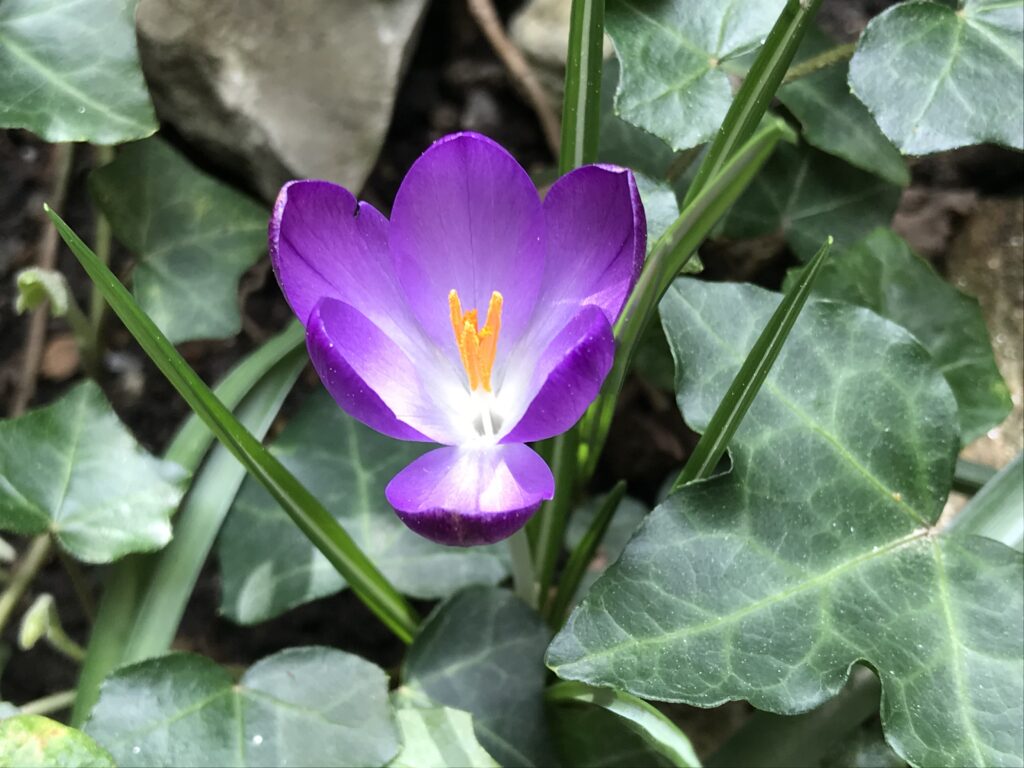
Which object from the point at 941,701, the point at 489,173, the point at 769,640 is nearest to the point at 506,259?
the point at 489,173

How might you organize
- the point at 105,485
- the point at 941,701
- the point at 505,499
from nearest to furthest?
the point at 505,499 < the point at 941,701 < the point at 105,485

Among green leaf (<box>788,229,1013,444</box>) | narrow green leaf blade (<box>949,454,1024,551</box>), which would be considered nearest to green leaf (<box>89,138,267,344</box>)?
green leaf (<box>788,229,1013,444</box>)

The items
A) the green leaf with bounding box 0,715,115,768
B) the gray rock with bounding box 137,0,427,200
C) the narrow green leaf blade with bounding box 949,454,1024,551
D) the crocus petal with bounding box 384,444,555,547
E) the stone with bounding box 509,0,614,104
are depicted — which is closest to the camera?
the crocus petal with bounding box 384,444,555,547

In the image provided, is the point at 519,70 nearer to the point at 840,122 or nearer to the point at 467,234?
the point at 840,122

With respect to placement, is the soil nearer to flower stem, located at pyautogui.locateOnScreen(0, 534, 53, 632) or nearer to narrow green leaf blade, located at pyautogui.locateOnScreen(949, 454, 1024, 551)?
flower stem, located at pyautogui.locateOnScreen(0, 534, 53, 632)

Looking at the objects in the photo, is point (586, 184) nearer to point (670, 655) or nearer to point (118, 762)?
point (670, 655)
